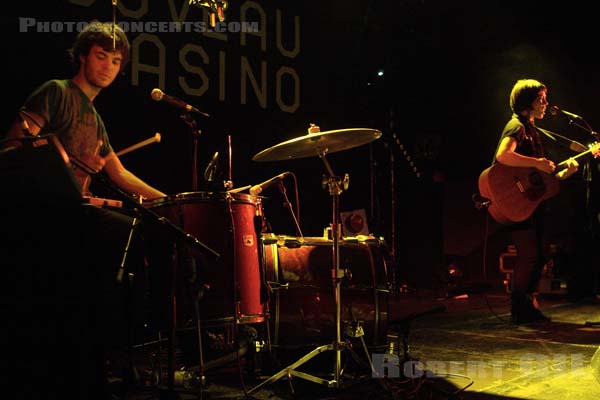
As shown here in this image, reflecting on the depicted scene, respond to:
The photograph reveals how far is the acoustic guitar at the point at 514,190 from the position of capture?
4.84 meters

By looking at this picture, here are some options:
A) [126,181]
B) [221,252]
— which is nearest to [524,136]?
[221,252]

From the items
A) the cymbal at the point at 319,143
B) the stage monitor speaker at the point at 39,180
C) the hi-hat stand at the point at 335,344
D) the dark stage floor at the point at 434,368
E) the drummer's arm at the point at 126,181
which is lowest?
the dark stage floor at the point at 434,368

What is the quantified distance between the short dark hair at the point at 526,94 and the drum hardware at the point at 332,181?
101 inches

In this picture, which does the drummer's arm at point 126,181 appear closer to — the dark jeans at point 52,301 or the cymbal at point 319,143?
the cymbal at point 319,143

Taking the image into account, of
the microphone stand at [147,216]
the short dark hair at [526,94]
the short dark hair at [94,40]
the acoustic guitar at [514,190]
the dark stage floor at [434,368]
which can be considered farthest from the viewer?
the short dark hair at [526,94]

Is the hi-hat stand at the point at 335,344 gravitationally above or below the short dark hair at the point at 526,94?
below

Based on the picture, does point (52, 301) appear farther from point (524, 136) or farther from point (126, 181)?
point (524, 136)

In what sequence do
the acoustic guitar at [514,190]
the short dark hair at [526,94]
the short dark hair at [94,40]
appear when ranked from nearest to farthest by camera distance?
1. the short dark hair at [94,40]
2. the acoustic guitar at [514,190]
3. the short dark hair at [526,94]

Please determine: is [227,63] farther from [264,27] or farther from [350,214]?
[350,214]

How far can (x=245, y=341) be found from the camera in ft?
10.5

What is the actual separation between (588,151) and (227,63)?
3.65m

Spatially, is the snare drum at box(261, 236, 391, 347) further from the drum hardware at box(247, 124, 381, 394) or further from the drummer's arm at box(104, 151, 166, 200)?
the drummer's arm at box(104, 151, 166, 200)

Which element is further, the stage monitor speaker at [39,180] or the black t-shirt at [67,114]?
the black t-shirt at [67,114]

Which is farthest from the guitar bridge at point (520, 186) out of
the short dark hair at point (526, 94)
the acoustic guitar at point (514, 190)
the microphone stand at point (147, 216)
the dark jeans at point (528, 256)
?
the microphone stand at point (147, 216)
